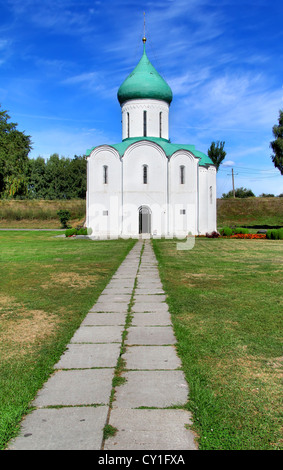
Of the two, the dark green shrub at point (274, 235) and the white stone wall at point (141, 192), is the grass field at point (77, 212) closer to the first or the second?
the white stone wall at point (141, 192)

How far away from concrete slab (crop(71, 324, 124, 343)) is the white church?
1936cm

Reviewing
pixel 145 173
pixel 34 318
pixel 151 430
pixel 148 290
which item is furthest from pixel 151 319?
pixel 145 173

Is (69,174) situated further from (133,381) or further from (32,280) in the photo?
(133,381)

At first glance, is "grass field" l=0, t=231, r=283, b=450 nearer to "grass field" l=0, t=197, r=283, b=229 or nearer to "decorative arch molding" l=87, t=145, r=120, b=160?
"decorative arch molding" l=87, t=145, r=120, b=160

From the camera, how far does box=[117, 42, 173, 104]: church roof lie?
25.4 meters

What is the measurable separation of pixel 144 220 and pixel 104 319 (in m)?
20.5

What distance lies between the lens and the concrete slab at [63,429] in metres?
2.16

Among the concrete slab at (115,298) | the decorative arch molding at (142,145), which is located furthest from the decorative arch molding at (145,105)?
the concrete slab at (115,298)

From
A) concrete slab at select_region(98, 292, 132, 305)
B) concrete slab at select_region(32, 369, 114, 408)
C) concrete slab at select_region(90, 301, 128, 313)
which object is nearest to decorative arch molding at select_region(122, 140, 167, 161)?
concrete slab at select_region(98, 292, 132, 305)

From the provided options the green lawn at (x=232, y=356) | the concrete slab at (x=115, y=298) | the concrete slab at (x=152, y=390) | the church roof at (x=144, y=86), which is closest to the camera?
the green lawn at (x=232, y=356)

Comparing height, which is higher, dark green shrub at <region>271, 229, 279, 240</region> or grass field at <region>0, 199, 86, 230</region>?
grass field at <region>0, 199, 86, 230</region>

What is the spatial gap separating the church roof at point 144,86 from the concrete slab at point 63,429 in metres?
25.3

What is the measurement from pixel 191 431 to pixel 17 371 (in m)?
1.64
